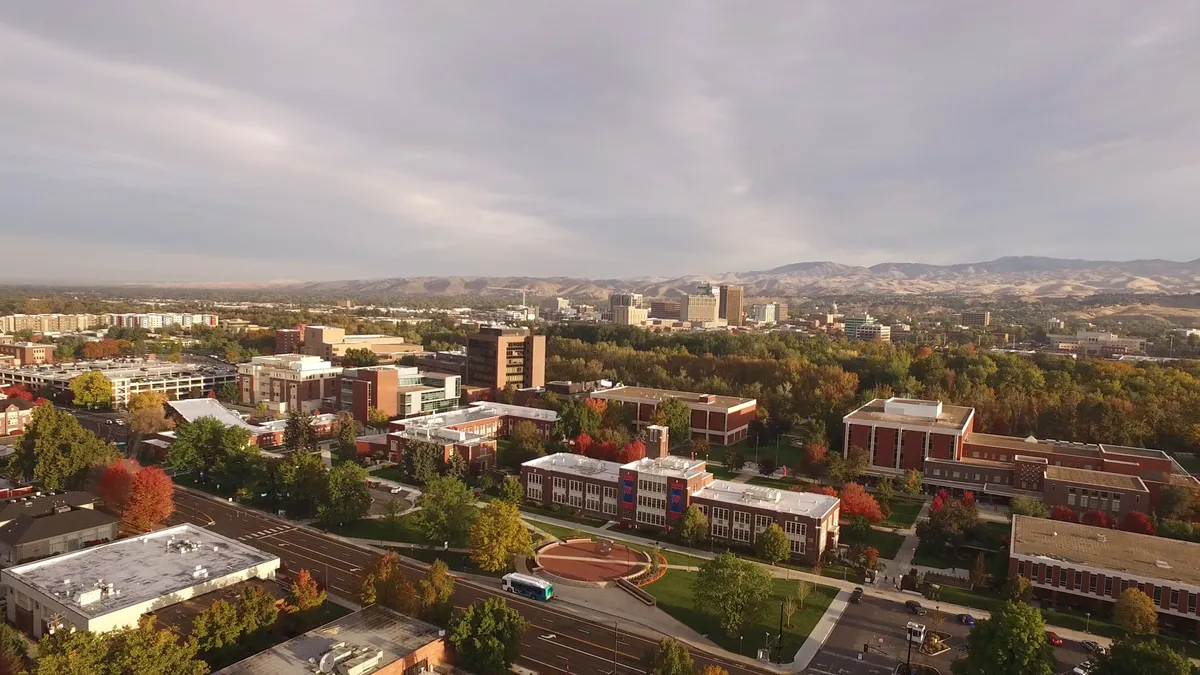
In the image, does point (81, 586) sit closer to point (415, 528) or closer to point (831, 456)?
point (415, 528)

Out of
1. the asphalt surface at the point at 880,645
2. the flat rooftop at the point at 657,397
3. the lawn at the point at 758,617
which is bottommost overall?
the lawn at the point at 758,617

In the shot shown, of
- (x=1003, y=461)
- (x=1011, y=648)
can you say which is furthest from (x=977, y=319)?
(x=1011, y=648)

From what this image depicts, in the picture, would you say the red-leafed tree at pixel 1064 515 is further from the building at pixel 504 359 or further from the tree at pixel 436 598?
the building at pixel 504 359

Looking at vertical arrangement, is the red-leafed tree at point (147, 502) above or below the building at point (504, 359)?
below

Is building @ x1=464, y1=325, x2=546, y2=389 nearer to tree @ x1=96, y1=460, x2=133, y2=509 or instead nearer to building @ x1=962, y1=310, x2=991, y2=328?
tree @ x1=96, y1=460, x2=133, y2=509

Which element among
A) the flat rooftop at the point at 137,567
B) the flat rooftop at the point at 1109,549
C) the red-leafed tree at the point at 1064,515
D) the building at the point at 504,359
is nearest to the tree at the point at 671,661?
the flat rooftop at the point at 137,567

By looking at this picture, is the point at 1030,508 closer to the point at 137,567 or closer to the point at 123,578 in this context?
the point at 137,567
